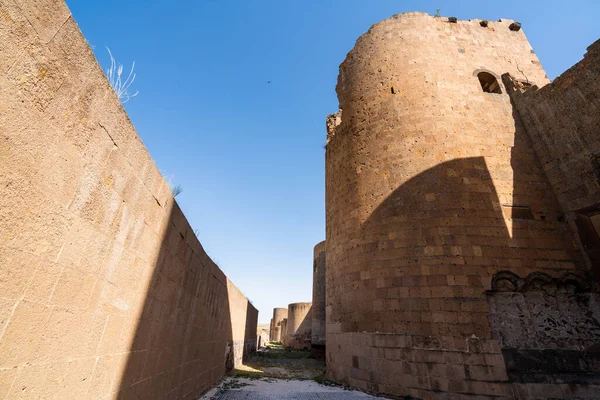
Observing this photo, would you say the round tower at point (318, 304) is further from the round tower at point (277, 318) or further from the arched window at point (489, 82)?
the round tower at point (277, 318)

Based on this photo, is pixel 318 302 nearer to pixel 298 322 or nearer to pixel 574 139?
pixel 298 322

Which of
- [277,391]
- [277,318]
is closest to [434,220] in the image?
[277,391]

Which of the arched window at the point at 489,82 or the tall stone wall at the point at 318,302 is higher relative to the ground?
the arched window at the point at 489,82

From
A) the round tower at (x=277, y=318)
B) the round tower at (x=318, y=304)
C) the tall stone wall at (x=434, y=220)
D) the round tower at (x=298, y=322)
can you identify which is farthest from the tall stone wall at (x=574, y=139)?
the round tower at (x=277, y=318)

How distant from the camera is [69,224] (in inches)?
74.8

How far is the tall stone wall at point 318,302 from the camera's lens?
14.9 m

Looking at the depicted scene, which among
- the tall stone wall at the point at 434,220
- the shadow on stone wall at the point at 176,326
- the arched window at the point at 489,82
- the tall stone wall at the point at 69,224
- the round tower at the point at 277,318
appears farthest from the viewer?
the round tower at the point at 277,318

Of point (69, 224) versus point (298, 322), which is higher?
point (298, 322)

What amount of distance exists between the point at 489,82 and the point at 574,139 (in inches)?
136

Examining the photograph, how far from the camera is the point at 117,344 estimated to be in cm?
259

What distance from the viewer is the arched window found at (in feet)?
31.1

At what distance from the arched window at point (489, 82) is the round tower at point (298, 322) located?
731 inches

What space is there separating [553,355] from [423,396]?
9.12ft

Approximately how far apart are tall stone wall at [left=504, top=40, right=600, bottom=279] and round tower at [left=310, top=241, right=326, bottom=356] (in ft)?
38.0
